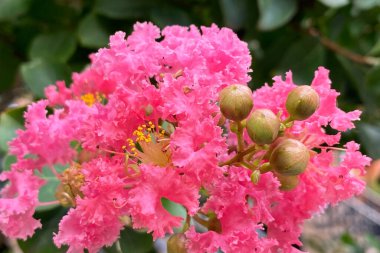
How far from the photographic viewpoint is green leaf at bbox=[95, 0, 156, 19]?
1.36m

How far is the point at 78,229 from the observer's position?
0.71 metres

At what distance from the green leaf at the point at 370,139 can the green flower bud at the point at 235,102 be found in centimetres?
72

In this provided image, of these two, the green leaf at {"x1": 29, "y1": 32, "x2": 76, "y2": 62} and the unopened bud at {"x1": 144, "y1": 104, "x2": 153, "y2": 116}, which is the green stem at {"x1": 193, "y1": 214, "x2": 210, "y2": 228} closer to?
the unopened bud at {"x1": 144, "y1": 104, "x2": 153, "y2": 116}

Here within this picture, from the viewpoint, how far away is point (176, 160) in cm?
67

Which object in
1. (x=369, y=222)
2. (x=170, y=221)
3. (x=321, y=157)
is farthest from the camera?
(x=369, y=222)

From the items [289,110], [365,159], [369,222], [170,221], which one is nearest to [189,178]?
[170,221]

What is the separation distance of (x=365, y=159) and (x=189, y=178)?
0.88 ft

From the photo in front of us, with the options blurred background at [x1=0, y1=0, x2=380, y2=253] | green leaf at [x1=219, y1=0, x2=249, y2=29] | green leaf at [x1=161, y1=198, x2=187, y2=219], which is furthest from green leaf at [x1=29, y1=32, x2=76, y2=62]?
green leaf at [x1=161, y1=198, x2=187, y2=219]

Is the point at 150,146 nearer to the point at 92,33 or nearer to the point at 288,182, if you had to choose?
the point at 288,182

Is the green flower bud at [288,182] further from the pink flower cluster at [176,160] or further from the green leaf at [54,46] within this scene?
the green leaf at [54,46]

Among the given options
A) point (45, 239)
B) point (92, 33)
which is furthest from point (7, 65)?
point (45, 239)

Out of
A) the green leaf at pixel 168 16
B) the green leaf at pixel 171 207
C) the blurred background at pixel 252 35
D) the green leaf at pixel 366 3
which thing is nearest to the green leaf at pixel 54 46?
the blurred background at pixel 252 35

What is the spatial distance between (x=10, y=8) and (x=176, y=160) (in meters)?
0.87

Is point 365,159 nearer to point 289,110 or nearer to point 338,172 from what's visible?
point 338,172
